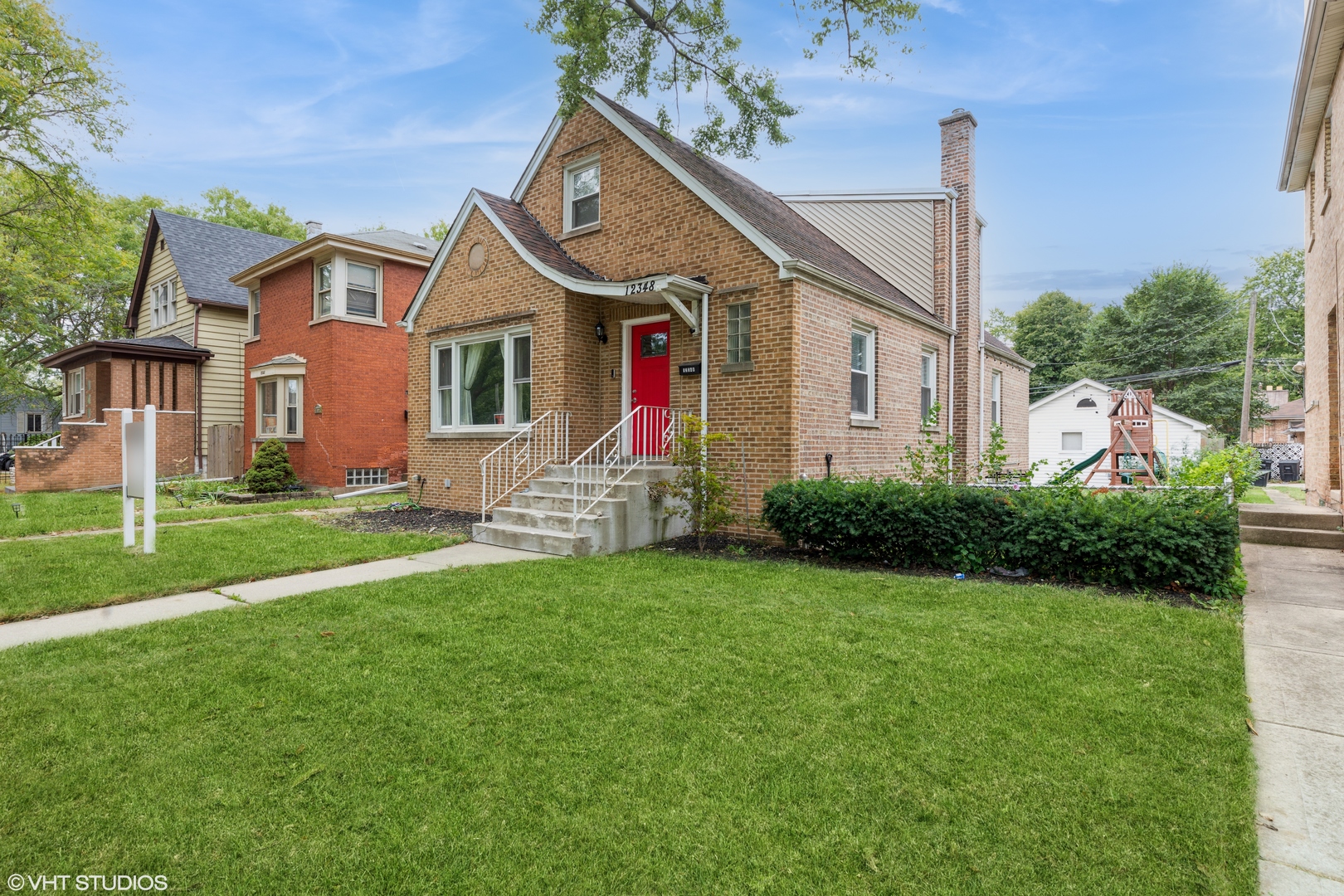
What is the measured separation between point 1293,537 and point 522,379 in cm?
1112

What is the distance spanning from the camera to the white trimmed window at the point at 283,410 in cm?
1668

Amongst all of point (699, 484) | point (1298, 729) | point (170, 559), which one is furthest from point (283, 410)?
point (1298, 729)

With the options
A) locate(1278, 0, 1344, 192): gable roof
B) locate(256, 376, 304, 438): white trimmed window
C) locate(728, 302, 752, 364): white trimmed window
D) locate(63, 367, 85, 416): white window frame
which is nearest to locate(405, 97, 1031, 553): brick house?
locate(728, 302, 752, 364): white trimmed window

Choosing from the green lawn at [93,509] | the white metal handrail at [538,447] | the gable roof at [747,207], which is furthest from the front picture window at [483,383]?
the gable roof at [747,207]

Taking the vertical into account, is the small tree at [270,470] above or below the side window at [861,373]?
below

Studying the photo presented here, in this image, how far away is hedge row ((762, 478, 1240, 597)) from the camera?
19.0ft

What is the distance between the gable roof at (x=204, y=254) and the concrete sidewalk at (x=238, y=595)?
16.5 metres

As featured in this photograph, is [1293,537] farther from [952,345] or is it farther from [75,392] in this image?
[75,392]

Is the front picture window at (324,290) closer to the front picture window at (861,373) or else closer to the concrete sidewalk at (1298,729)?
the front picture window at (861,373)

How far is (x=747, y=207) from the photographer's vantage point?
10.3m

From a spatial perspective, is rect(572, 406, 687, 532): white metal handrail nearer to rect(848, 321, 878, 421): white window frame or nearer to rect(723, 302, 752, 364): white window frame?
rect(723, 302, 752, 364): white window frame

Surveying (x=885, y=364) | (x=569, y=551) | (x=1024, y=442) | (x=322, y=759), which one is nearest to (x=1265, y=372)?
(x=1024, y=442)

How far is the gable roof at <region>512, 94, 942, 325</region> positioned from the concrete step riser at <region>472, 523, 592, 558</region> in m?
4.46

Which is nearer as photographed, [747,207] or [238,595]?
[238,595]
